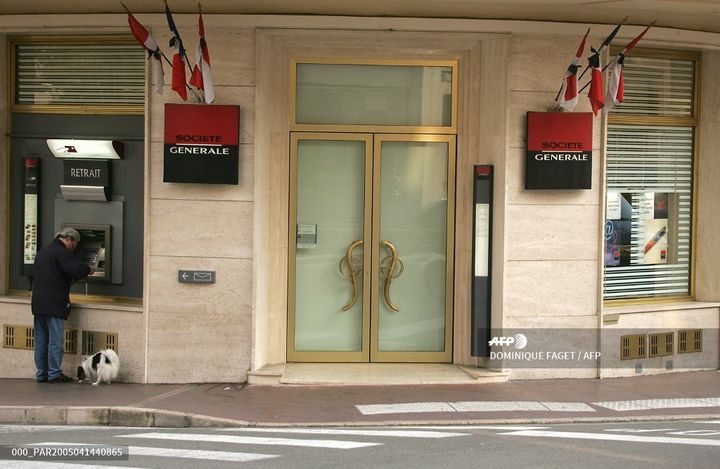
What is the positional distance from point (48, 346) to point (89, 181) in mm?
2123

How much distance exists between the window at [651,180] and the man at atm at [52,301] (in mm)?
6793

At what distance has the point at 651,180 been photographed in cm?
1336

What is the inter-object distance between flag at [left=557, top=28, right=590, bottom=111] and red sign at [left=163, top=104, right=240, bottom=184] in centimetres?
→ 384

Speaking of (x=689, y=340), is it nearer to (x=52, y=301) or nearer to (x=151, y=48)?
(x=151, y=48)

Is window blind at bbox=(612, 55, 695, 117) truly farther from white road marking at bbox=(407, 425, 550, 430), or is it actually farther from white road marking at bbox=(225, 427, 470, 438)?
white road marking at bbox=(225, 427, 470, 438)

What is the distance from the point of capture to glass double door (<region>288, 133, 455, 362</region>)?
12656 millimetres

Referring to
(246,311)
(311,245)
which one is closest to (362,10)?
(311,245)

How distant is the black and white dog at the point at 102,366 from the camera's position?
11.9 metres

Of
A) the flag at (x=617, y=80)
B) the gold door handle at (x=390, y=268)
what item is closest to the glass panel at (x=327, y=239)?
the gold door handle at (x=390, y=268)

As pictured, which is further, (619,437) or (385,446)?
(619,437)

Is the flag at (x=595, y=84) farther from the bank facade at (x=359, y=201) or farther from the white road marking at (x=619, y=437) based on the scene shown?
the white road marking at (x=619, y=437)

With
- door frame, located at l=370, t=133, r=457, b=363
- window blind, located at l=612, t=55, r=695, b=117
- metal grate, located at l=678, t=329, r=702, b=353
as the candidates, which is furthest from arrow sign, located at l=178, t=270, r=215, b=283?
metal grate, located at l=678, t=329, r=702, b=353

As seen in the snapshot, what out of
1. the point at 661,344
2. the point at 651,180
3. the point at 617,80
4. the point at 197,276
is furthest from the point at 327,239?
Result: the point at 661,344

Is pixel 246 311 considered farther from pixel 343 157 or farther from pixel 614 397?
pixel 614 397
